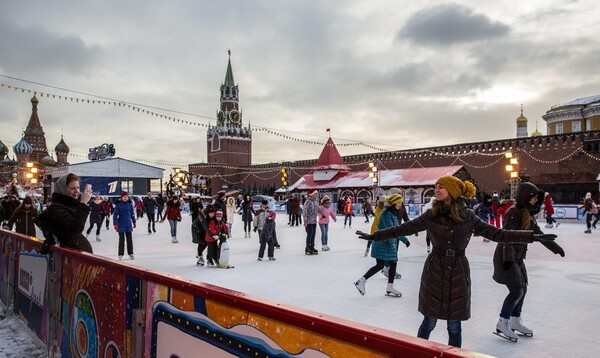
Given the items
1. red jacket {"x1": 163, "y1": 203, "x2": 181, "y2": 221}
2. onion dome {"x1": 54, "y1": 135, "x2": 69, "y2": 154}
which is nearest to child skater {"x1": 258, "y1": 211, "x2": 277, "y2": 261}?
red jacket {"x1": 163, "y1": 203, "x2": 181, "y2": 221}

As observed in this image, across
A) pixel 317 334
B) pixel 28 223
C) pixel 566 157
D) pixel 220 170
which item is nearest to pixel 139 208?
pixel 28 223

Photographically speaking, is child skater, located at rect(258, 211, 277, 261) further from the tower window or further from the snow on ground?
the tower window

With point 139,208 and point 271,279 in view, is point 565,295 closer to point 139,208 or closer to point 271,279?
point 271,279

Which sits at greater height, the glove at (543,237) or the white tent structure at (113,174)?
the white tent structure at (113,174)

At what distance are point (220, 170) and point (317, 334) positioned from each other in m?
71.9

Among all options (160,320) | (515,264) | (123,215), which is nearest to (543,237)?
(515,264)

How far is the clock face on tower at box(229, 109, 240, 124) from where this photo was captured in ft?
270

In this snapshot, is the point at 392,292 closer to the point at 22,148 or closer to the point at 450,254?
the point at 450,254

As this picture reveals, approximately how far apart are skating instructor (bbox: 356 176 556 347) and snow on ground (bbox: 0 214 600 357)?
110cm

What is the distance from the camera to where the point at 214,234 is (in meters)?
8.57

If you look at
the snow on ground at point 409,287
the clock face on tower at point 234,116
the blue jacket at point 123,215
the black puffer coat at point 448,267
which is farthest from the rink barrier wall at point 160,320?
the clock face on tower at point 234,116

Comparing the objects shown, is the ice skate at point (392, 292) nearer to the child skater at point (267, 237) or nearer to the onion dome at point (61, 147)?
the child skater at point (267, 237)

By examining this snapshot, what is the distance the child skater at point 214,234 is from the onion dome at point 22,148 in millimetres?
106676

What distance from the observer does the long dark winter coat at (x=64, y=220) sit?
4.21 meters
